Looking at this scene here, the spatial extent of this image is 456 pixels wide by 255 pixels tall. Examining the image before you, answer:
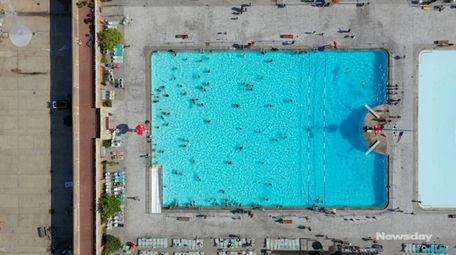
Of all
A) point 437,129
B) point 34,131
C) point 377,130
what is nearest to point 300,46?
point 377,130

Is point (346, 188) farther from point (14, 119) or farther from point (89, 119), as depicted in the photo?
point (14, 119)

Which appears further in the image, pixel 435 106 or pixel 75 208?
pixel 435 106

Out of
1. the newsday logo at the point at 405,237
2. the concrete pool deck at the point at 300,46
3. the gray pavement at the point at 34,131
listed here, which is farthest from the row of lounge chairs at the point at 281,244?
the gray pavement at the point at 34,131

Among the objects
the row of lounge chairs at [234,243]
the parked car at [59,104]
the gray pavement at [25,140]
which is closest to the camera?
the parked car at [59,104]

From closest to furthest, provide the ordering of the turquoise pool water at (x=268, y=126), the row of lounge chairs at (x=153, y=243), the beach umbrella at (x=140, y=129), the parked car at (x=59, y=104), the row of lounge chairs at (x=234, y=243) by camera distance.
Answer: the parked car at (x=59, y=104), the beach umbrella at (x=140, y=129), the turquoise pool water at (x=268, y=126), the row of lounge chairs at (x=234, y=243), the row of lounge chairs at (x=153, y=243)

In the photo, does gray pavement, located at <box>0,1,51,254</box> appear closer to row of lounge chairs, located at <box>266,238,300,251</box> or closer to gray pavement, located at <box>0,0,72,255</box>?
gray pavement, located at <box>0,0,72,255</box>

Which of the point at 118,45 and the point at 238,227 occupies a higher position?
the point at 118,45

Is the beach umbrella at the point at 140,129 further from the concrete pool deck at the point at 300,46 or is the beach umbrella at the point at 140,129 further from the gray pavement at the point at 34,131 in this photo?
the gray pavement at the point at 34,131

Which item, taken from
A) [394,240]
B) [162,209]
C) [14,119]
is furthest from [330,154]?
[14,119]
